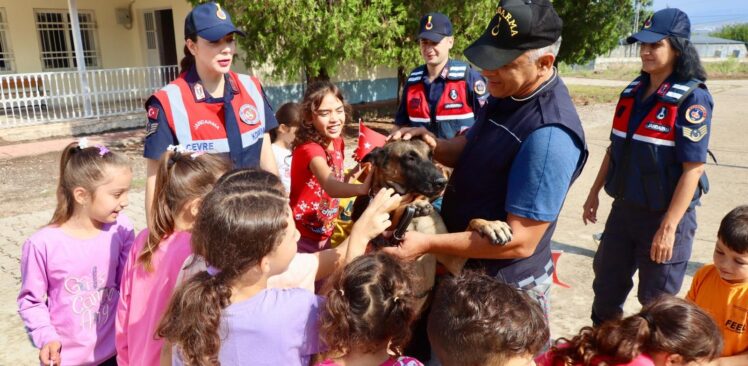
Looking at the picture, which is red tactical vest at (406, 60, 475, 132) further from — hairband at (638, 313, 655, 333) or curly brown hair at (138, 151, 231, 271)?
hairband at (638, 313, 655, 333)

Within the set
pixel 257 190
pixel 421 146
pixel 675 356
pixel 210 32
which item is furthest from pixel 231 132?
pixel 675 356

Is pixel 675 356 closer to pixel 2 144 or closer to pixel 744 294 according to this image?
pixel 744 294

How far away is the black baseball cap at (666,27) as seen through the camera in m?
3.48

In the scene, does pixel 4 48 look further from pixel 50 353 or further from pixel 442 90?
pixel 50 353

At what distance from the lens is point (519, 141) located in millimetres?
2232

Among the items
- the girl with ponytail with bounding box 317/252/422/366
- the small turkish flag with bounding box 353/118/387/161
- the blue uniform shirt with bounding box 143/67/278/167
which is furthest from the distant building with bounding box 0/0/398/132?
the girl with ponytail with bounding box 317/252/422/366

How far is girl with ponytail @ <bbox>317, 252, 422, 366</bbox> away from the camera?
1.84 meters

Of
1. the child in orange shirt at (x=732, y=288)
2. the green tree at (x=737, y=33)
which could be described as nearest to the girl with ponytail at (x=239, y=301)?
the child in orange shirt at (x=732, y=288)

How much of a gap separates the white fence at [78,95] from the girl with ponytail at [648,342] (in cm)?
1499

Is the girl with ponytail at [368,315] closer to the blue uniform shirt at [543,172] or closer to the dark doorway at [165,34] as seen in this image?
the blue uniform shirt at [543,172]

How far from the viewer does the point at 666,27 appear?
351cm

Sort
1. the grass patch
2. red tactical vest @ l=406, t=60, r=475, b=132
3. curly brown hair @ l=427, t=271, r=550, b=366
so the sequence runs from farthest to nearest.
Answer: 1. the grass patch
2. red tactical vest @ l=406, t=60, r=475, b=132
3. curly brown hair @ l=427, t=271, r=550, b=366

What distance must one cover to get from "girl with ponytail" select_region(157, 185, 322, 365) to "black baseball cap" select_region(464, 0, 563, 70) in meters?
1.07

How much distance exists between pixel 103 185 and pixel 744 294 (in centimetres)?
351
